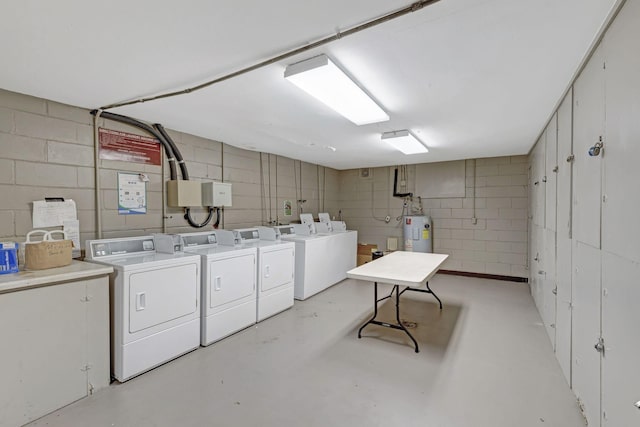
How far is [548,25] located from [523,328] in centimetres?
310

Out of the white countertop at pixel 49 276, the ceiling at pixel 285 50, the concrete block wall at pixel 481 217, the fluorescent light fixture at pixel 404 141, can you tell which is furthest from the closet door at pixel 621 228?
the concrete block wall at pixel 481 217

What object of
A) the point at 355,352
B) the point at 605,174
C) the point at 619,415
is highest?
the point at 605,174

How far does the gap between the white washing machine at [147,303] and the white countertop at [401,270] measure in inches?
62.1

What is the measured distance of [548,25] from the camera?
59.0 inches

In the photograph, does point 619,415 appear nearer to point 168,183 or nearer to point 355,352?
point 355,352

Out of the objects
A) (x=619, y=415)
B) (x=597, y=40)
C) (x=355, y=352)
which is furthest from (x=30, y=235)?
(x=597, y=40)

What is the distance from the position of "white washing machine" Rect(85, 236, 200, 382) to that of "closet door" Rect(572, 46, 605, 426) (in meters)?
3.01

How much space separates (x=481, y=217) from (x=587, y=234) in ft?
13.3

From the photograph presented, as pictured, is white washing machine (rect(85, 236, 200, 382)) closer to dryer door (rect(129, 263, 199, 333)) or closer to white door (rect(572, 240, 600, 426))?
dryer door (rect(129, 263, 199, 333))

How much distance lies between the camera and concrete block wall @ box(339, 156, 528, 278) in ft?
17.2

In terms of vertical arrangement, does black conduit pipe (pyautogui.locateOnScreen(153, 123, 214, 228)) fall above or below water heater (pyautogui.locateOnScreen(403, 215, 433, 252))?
above

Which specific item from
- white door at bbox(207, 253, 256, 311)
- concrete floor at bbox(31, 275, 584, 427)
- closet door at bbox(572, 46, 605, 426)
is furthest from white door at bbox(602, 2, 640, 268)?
white door at bbox(207, 253, 256, 311)

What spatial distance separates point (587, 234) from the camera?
178cm

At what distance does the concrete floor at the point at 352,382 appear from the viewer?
190 centimetres
